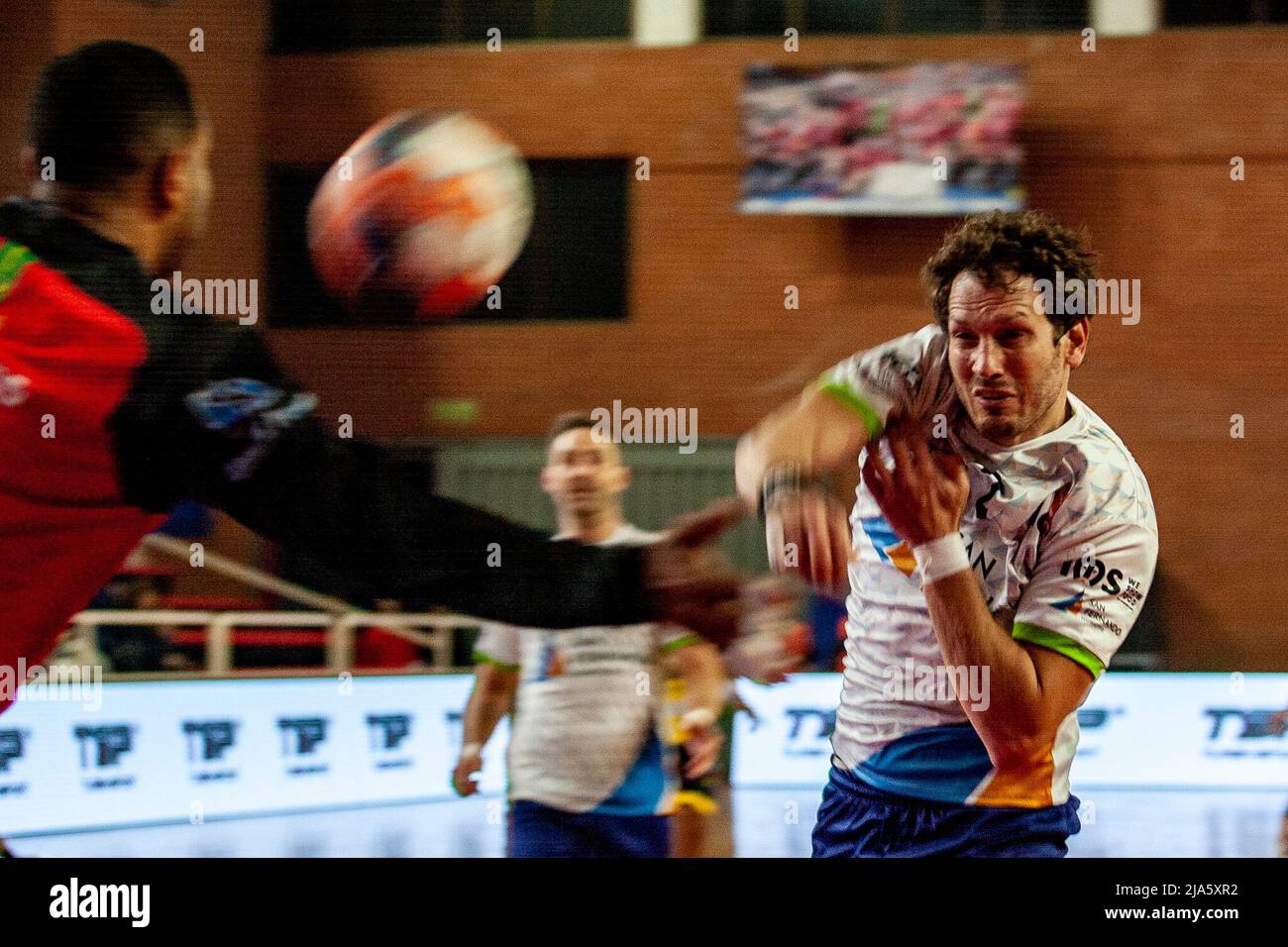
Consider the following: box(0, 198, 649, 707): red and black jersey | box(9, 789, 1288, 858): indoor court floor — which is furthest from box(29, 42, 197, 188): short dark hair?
box(9, 789, 1288, 858): indoor court floor

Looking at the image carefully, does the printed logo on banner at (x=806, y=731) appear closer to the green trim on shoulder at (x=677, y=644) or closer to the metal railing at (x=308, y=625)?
the metal railing at (x=308, y=625)

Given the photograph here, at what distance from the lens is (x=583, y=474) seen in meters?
3.41

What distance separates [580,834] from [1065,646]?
4.59 feet

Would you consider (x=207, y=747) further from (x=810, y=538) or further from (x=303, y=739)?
(x=810, y=538)

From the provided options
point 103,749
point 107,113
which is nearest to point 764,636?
point 107,113

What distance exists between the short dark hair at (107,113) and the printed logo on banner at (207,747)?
441 cm

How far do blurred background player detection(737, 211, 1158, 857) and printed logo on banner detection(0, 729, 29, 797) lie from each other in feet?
14.9

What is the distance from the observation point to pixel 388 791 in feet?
21.5

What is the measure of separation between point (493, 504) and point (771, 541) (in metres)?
3.83

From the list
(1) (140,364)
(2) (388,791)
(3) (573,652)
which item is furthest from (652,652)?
(2) (388,791)

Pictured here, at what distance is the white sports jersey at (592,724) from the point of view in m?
3.24

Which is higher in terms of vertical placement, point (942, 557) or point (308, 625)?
point (942, 557)

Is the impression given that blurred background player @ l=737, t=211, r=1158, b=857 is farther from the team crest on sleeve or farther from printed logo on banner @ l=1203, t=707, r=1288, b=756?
printed logo on banner @ l=1203, t=707, r=1288, b=756
